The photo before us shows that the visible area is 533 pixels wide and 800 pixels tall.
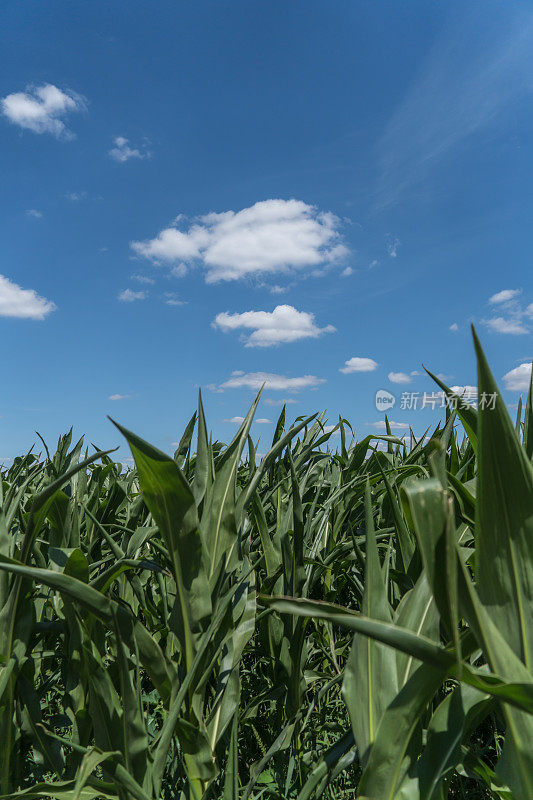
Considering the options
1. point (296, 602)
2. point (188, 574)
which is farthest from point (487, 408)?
point (188, 574)

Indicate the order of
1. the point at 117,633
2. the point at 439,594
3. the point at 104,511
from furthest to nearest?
the point at 104,511
the point at 117,633
the point at 439,594

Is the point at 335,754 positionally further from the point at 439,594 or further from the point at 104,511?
the point at 104,511

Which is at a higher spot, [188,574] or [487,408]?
[487,408]

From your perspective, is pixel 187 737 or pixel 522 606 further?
pixel 187 737

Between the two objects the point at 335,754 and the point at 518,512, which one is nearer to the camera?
the point at 518,512

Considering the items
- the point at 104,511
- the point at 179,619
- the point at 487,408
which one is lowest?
the point at 179,619

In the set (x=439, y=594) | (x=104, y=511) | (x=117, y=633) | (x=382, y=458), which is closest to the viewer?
(x=439, y=594)

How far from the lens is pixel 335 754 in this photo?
2.31 ft

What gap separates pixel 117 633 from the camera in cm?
64

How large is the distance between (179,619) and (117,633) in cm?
12

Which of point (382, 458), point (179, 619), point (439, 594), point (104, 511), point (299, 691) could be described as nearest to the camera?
point (439, 594)

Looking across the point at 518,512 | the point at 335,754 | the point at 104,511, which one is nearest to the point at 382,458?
the point at 104,511

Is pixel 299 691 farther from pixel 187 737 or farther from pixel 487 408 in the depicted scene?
pixel 487 408

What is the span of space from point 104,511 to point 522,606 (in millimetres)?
1216
